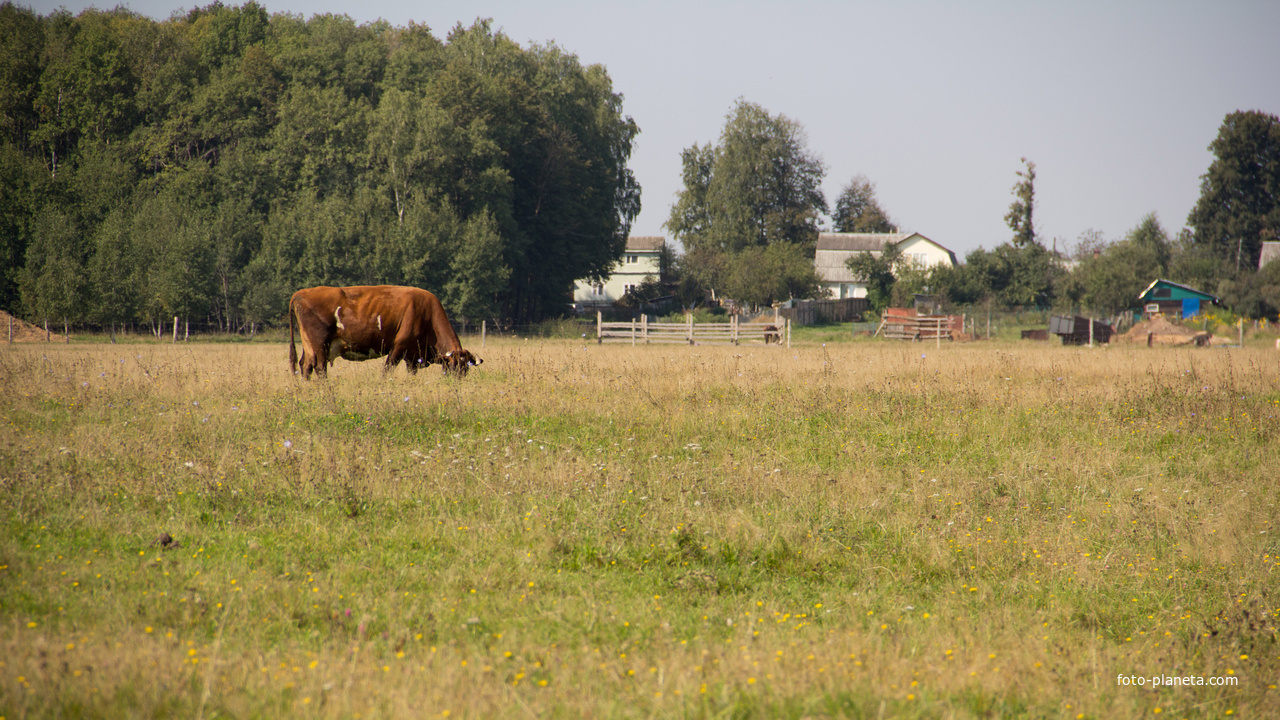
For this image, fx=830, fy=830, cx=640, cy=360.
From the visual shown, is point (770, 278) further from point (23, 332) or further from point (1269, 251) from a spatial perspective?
point (23, 332)

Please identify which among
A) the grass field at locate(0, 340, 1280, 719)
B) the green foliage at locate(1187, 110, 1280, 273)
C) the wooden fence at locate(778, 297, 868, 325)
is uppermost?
the green foliage at locate(1187, 110, 1280, 273)

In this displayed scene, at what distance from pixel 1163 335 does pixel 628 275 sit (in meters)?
51.4

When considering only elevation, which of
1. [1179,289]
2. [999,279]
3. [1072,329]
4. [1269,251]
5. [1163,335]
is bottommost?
[1163,335]

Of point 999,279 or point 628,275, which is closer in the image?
point 999,279

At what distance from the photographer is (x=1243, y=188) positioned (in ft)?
260

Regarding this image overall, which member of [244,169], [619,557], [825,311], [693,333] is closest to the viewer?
[619,557]

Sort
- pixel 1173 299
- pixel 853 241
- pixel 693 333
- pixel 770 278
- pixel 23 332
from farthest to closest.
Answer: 1. pixel 853 241
2. pixel 770 278
3. pixel 1173 299
4. pixel 693 333
5. pixel 23 332

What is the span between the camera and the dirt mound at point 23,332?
32125mm

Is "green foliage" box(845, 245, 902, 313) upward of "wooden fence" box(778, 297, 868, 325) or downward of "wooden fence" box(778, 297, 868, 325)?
upward

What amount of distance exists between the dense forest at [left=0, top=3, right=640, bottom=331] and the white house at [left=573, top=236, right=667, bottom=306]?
96.1 feet

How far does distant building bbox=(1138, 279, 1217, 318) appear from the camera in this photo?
177 ft

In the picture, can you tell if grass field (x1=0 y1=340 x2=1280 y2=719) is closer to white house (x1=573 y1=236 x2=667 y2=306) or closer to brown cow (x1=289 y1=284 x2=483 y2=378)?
brown cow (x1=289 y1=284 x2=483 y2=378)

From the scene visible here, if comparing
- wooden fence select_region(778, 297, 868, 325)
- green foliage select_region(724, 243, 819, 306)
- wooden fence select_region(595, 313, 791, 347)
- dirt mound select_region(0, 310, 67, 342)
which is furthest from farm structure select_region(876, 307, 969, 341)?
dirt mound select_region(0, 310, 67, 342)

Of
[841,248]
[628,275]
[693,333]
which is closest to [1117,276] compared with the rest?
[841,248]
